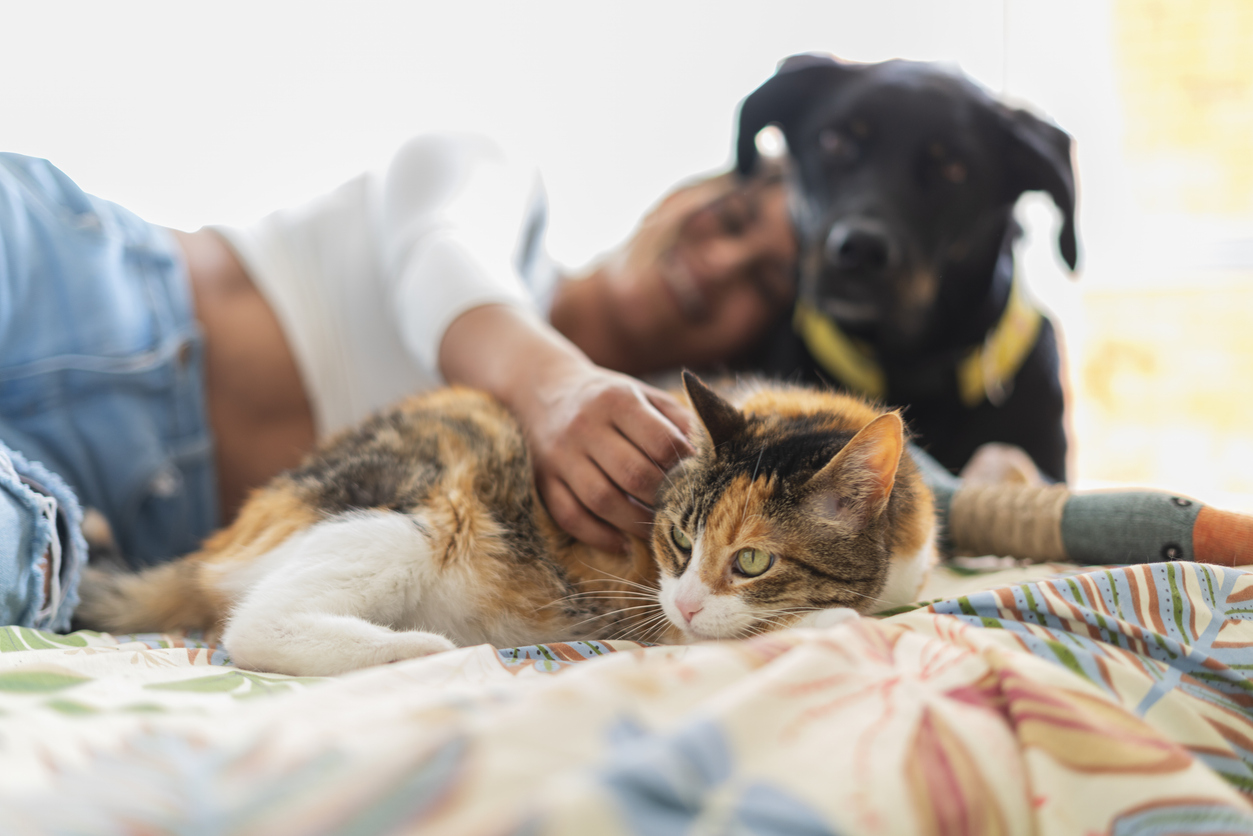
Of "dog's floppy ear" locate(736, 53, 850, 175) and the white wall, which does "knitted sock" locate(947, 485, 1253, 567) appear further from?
the white wall

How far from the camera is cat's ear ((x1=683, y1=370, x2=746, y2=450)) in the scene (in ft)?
3.03

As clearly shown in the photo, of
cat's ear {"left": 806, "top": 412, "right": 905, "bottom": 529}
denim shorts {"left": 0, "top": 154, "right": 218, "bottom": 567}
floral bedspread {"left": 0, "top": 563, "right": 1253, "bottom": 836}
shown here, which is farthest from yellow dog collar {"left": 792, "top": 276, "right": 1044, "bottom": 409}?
denim shorts {"left": 0, "top": 154, "right": 218, "bottom": 567}

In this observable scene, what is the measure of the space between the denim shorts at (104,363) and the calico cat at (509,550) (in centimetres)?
25

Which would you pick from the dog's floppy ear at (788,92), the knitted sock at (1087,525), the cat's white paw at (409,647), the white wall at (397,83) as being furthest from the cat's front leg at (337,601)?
the white wall at (397,83)

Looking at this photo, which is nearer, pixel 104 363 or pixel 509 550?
pixel 509 550

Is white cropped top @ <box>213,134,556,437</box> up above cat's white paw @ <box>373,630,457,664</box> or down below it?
above

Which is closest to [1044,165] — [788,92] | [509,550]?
[788,92]

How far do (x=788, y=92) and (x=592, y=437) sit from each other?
1.02m

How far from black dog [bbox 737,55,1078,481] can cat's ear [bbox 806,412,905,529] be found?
2.26 ft

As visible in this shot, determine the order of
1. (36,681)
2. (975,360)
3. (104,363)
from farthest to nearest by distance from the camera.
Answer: (975,360), (104,363), (36,681)

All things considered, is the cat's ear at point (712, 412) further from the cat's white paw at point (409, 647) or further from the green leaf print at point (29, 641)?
the green leaf print at point (29, 641)

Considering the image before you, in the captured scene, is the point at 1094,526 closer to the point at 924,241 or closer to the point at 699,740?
the point at 924,241

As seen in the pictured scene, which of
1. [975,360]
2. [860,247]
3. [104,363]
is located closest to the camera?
[104,363]

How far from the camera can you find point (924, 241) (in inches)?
56.4
